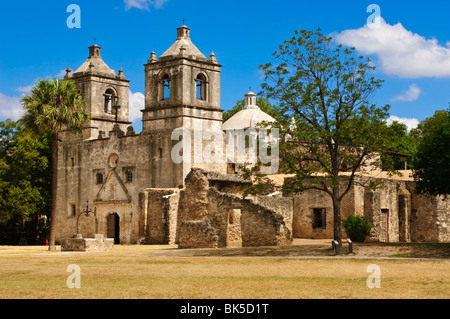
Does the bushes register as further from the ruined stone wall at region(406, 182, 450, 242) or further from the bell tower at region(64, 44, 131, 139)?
the bell tower at region(64, 44, 131, 139)

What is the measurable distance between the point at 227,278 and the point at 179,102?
99.7 feet

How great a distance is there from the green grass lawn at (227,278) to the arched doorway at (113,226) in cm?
2277

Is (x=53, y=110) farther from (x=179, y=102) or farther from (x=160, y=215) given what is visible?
(x=179, y=102)

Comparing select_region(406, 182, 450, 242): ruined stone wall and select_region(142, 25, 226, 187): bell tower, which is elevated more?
select_region(142, 25, 226, 187): bell tower

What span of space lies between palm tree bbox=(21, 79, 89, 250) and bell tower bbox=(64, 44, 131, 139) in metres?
14.0

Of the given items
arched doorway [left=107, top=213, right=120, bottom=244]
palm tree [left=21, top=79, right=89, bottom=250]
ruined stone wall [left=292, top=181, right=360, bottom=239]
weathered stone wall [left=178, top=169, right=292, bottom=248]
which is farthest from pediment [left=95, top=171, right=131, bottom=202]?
weathered stone wall [left=178, top=169, right=292, bottom=248]

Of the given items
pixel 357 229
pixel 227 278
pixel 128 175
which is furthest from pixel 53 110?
pixel 227 278

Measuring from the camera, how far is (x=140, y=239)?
4269cm

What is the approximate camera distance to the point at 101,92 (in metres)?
53.9

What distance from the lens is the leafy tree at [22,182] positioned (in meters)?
49.3

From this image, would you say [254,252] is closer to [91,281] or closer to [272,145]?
[272,145]

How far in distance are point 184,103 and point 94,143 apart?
8088 mm

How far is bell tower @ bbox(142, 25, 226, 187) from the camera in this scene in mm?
46719
